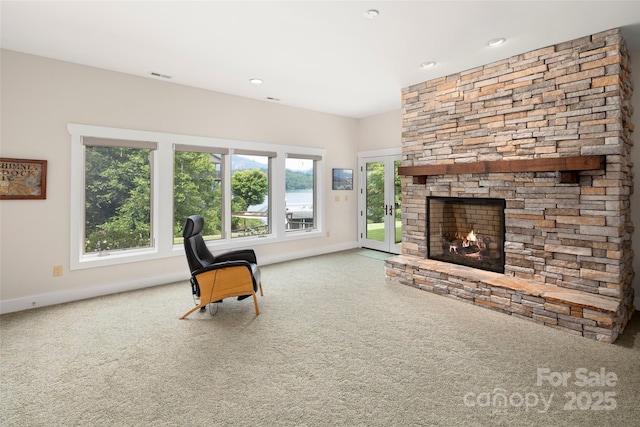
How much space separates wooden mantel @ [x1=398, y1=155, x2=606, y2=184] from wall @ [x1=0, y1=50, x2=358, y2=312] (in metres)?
2.64

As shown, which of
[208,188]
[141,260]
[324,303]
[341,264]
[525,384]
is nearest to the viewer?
[525,384]

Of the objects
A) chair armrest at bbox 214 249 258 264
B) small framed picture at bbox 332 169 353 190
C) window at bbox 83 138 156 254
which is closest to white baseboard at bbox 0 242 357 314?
window at bbox 83 138 156 254

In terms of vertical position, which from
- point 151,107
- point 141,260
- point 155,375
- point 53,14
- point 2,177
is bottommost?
point 155,375

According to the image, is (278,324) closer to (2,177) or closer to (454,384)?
(454,384)

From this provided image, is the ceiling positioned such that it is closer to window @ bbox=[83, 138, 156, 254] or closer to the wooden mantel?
window @ bbox=[83, 138, 156, 254]

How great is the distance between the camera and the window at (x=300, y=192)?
20.3ft

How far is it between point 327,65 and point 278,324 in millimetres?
2999

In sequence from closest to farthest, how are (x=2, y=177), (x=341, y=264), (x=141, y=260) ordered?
(x=2, y=177), (x=141, y=260), (x=341, y=264)

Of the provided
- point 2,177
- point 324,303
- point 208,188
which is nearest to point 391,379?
point 324,303

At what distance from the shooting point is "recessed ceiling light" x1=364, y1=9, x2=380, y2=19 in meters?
2.83

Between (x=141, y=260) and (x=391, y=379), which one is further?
(x=141, y=260)

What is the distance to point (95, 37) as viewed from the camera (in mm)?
3320

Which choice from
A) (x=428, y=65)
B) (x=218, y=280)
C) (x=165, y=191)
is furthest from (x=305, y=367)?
(x=428, y=65)

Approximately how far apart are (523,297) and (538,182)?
4.01ft
